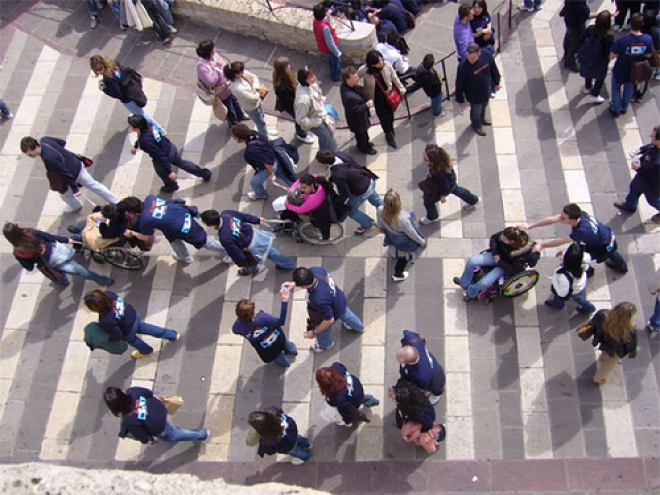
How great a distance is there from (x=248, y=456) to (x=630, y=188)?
21.2 ft

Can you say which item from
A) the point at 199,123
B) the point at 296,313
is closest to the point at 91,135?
the point at 199,123

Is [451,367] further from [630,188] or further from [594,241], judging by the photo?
[630,188]

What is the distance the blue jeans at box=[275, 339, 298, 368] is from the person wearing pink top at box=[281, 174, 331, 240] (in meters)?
1.78

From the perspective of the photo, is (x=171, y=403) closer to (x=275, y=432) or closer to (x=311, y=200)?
(x=275, y=432)

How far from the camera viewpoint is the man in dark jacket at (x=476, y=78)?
384 inches

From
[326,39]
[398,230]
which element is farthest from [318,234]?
[326,39]

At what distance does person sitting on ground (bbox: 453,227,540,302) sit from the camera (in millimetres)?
7871

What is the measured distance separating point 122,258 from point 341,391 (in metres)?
4.55

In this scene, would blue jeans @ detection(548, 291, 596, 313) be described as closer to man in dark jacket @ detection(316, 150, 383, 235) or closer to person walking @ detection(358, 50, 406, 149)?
man in dark jacket @ detection(316, 150, 383, 235)

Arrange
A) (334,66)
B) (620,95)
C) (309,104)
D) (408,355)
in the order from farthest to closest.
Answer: (334,66) < (620,95) < (309,104) < (408,355)

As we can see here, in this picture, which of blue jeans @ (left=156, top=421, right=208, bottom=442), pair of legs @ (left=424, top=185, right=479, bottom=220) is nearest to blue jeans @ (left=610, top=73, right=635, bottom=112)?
pair of legs @ (left=424, top=185, right=479, bottom=220)

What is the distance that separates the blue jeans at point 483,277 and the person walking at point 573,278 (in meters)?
0.72

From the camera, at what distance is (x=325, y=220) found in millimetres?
9164

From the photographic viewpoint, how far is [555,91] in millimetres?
11234
